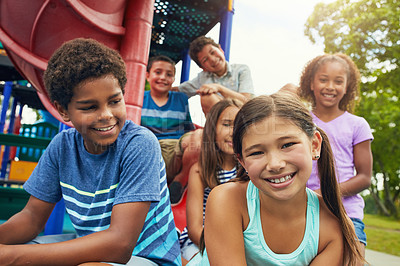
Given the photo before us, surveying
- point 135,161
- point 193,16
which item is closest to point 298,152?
point 135,161

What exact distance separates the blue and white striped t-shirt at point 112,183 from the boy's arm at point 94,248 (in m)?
0.06

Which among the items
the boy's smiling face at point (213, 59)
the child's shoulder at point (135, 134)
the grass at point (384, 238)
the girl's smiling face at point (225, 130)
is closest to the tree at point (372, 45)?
the grass at point (384, 238)

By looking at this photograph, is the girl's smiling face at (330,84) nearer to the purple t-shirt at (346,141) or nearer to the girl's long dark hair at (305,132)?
the purple t-shirt at (346,141)

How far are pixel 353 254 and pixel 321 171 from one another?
323 millimetres

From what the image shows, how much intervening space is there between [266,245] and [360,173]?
1115mm

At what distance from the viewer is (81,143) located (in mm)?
1332

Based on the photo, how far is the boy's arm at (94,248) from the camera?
978 millimetres

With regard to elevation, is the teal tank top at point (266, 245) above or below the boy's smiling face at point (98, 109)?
below

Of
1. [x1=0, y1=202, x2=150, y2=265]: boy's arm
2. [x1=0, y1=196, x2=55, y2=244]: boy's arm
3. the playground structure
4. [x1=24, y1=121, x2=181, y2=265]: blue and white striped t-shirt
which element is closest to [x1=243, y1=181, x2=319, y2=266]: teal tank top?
[x1=24, y1=121, x2=181, y2=265]: blue and white striped t-shirt

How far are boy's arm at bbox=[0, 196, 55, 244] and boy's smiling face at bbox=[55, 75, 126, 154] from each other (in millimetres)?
359

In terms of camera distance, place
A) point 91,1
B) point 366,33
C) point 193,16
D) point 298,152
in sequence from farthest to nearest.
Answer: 1. point 366,33
2. point 193,16
3. point 91,1
4. point 298,152

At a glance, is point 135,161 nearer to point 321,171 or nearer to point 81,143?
point 81,143

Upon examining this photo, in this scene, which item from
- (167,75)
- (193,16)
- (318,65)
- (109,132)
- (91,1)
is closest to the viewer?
(109,132)

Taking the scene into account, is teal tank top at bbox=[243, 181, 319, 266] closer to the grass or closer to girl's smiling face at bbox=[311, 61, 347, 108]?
girl's smiling face at bbox=[311, 61, 347, 108]
